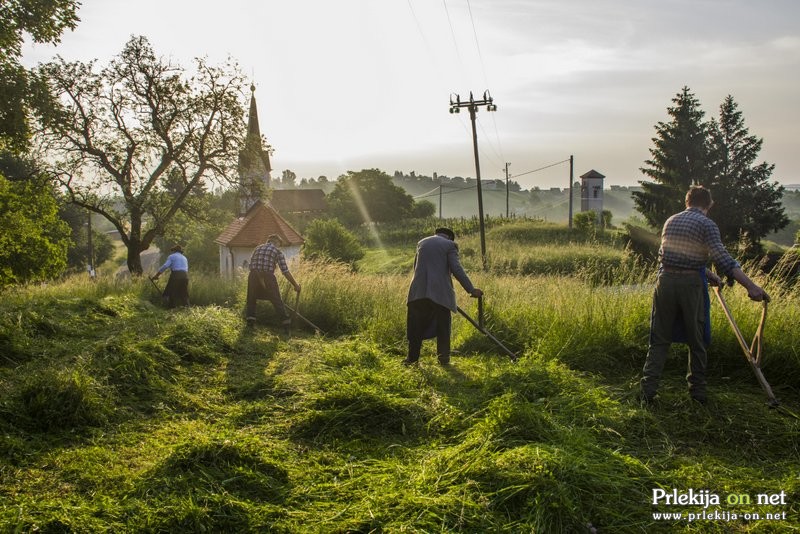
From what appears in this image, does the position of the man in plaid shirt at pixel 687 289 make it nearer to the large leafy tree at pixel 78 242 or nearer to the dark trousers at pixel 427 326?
the dark trousers at pixel 427 326

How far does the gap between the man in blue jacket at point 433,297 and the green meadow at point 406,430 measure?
316 millimetres

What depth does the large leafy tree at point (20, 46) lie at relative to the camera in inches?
375

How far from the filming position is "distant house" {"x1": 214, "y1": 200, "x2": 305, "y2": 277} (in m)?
37.6

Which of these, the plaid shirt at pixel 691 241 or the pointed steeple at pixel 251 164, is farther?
the pointed steeple at pixel 251 164

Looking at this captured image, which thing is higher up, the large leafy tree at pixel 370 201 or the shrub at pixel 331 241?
the large leafy tree at pixel 370 201

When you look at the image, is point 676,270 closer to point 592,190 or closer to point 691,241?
point 691,241

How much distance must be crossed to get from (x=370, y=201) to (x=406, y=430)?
59615 mm

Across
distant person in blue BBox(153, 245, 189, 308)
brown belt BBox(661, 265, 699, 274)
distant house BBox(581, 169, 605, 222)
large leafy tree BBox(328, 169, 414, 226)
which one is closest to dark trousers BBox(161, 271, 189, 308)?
distant person in blue BBox(153, 245, 189, 308)

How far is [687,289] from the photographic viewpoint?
5.12m

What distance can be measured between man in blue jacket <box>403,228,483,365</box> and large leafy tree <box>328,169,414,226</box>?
5582cm

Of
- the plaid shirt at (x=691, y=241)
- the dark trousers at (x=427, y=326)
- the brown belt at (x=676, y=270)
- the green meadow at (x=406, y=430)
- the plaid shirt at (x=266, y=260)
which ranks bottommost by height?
the green meadow at (x=406, y=430)

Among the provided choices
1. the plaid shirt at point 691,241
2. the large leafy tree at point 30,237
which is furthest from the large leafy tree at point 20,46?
the plaid shirt at point 691,241

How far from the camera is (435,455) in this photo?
12.9ft

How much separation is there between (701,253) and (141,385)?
5433 mm
